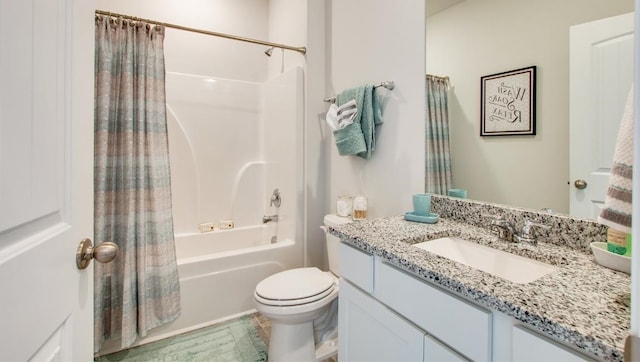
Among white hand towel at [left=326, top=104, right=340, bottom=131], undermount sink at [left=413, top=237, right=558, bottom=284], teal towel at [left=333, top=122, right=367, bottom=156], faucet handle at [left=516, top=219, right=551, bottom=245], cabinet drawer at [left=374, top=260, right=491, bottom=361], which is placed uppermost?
white hand towel at [left=326, top=104, right=340, bottom=131]

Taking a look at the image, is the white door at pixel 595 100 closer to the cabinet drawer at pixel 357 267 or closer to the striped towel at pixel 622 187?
the striped towel at pixel 622 187

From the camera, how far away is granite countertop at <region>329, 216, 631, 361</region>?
505 millimetres

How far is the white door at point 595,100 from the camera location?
33.4 inches

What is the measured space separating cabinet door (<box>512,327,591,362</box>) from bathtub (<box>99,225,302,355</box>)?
1.73 meters

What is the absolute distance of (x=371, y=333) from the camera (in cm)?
101

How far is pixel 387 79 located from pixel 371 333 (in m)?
1.31

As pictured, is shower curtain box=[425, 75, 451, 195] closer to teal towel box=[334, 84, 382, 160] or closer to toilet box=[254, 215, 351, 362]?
teal towel box=[334, 84, 382, 160]

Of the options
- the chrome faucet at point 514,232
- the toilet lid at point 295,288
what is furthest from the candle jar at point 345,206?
the chrome faucet at point 514,232

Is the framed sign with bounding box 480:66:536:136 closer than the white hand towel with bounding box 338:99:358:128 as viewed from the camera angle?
Yes

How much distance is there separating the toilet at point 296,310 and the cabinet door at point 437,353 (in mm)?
729

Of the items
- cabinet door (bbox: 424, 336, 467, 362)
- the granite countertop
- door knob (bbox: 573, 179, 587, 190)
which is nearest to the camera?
the granite countertop

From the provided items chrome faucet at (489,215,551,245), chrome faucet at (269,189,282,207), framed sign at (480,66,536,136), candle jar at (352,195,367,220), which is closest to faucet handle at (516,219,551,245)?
chrome faucet at (489,215,551,245)

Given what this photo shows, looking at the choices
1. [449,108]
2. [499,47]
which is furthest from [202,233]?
[499,47]

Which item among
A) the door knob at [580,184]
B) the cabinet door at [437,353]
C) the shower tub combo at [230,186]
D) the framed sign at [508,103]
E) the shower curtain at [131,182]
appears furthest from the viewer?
the shower tub combo at [230,186]
